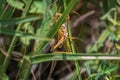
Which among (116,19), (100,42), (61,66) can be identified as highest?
(116,19)

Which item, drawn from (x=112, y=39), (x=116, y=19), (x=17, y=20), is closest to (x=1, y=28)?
(x=17, y=20)

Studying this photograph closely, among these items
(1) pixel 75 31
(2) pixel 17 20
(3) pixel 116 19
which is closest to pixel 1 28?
(2) pixel 17 20

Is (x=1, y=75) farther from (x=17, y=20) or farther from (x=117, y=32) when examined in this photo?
(x=117, y=32)

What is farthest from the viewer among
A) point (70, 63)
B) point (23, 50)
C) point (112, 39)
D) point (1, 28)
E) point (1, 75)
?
point (70, 63)

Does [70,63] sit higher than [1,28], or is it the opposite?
[1,28]

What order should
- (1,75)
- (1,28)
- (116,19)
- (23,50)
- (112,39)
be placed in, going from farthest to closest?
(116,19) → (112,39) → (23,50) → (1,75) → (1,28)

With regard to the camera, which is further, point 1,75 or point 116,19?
point 116,19

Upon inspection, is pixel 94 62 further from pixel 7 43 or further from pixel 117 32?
pixel 7 43
